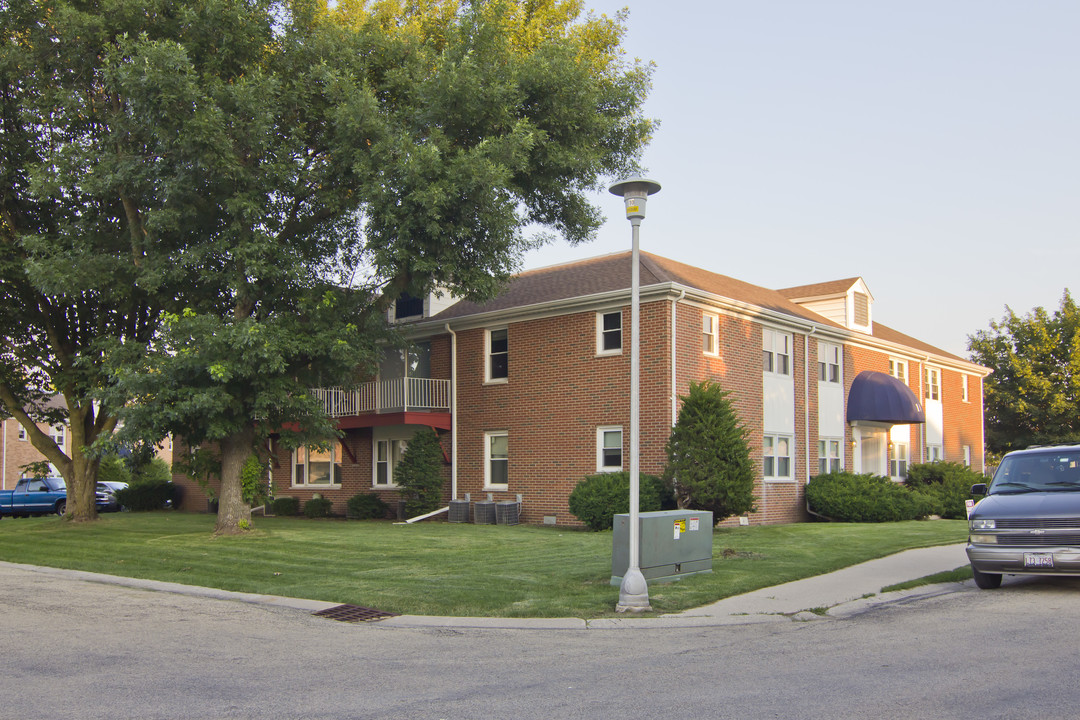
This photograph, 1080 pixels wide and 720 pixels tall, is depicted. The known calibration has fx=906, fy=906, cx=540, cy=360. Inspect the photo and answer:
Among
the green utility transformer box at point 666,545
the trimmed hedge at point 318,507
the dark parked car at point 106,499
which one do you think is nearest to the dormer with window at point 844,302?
the trimmed hedge at point 318,507

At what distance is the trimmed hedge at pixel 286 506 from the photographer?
97.7 feet

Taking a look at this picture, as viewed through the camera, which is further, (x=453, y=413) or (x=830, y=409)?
(x=830, y=409)

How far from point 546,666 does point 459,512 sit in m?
17.3

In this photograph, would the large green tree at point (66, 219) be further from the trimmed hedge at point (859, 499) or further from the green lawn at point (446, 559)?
the trimmed hedge at point (859, 499)

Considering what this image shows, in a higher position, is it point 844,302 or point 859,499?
point 844,302

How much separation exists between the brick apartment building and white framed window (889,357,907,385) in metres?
0.09

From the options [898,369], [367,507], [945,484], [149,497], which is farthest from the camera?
[149,497]

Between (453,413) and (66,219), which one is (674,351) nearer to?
(453,413)

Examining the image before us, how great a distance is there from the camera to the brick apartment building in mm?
22500

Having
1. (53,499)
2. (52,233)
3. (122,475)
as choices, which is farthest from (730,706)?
(122,475)

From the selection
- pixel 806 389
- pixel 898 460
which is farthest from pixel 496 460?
pixel 898 460

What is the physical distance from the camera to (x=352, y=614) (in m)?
10.6

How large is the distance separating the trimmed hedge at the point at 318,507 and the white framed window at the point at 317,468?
2.91 feet

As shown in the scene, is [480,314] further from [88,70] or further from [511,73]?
[88,70]
